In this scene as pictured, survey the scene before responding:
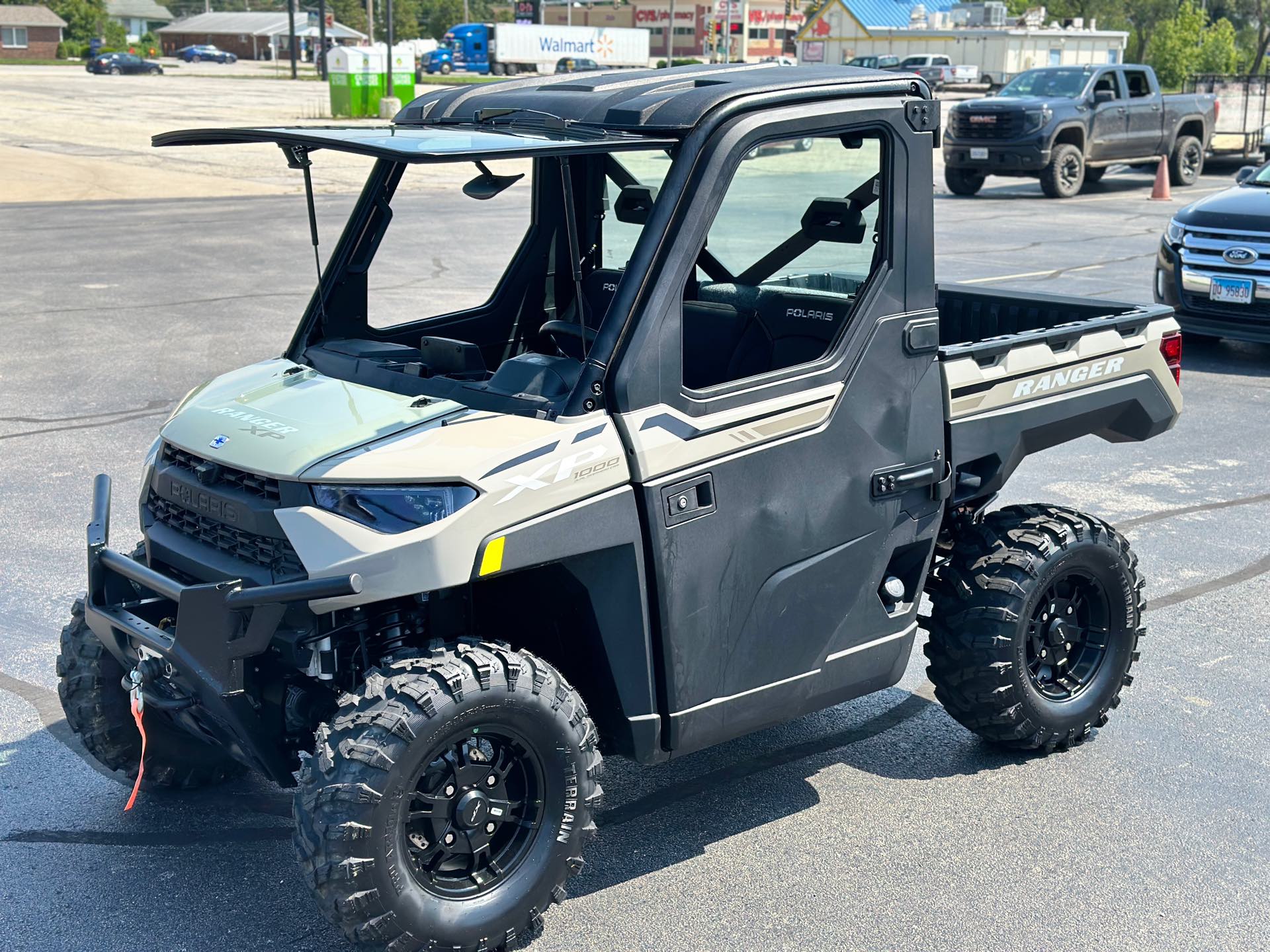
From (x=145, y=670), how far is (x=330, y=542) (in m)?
A: 0.74

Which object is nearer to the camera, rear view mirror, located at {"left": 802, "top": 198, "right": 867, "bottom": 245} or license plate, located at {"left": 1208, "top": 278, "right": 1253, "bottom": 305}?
rear view mirror, located at {"left": 802, "top": 198, "right": 867, "bottom": 245}

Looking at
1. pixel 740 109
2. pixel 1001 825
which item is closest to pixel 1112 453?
pixel 1001 825

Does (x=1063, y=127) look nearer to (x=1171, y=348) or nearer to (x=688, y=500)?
(x=1171, y=348)

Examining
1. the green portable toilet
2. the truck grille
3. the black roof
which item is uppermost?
the green portable toilet

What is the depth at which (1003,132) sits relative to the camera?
77.7 ft

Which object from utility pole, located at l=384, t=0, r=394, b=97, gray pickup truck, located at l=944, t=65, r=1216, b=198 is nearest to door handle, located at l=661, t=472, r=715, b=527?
gray pickup truck, located at l=944, t=65, r=1216, b=198

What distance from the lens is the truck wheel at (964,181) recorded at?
24.9 metres

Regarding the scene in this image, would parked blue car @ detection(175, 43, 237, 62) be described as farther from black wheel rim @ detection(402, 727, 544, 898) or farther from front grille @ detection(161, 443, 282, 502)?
black wheel rim @ detection(402, 727, 544, 898)

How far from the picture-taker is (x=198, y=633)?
11.1 ft

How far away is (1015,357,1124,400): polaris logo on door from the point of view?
4.74 m

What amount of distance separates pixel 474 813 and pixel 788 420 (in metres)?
1.39

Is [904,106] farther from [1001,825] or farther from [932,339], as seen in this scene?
[1001,825]

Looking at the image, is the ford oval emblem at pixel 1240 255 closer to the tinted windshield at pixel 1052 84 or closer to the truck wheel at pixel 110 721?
the truck wheel at pixel 110 721

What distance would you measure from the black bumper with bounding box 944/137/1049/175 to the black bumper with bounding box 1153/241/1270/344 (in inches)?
484
